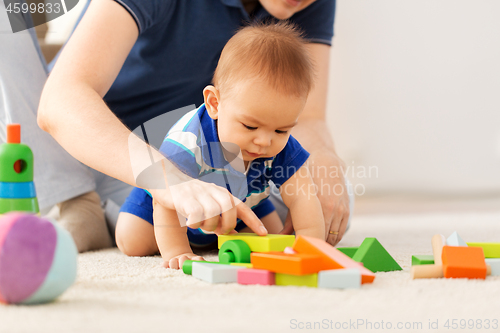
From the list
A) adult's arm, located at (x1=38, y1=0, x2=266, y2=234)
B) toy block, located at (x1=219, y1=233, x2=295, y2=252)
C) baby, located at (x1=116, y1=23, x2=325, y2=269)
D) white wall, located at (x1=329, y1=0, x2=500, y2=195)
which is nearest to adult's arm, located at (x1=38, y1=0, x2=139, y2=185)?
adult's arm, located at (x1=38, y1=0, x2=266, y2=234)

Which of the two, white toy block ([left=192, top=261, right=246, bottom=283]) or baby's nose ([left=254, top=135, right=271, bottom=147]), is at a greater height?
baby's nose ([left=254, top=135, right=271, bottom=147])

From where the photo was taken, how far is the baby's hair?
2.77ft

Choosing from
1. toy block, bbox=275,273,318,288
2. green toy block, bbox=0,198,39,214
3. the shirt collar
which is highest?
the shirt collar

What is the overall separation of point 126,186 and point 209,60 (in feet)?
1.48

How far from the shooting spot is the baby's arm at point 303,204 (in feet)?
3.12

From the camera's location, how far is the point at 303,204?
3.15 feet

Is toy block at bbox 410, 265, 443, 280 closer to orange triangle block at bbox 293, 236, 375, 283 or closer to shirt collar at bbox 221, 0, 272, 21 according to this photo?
orange triangle block at bbox 293, 236, 375, 283

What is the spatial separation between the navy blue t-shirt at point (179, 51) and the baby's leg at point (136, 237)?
339 millimetres

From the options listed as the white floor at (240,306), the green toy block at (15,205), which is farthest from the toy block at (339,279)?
the green toy block at (15,205)

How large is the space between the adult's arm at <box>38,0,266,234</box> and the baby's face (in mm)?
181

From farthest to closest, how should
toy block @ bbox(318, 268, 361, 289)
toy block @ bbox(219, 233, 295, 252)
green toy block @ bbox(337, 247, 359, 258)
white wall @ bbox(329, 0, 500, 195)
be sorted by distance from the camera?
white wall @ bbox(329, 0, 500, 195) < green toy block @ bbox(337, 247, 359, 258) < toy block @ bbox(219, 233, 295, 252) < toy block @ bbox(318, 268, 361, 289)

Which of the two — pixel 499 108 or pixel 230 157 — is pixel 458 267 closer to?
pixel 230 157

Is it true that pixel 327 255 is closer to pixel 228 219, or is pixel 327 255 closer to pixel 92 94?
pixel 228 219

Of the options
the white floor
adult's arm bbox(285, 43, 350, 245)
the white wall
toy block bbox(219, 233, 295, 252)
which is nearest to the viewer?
the white floor
